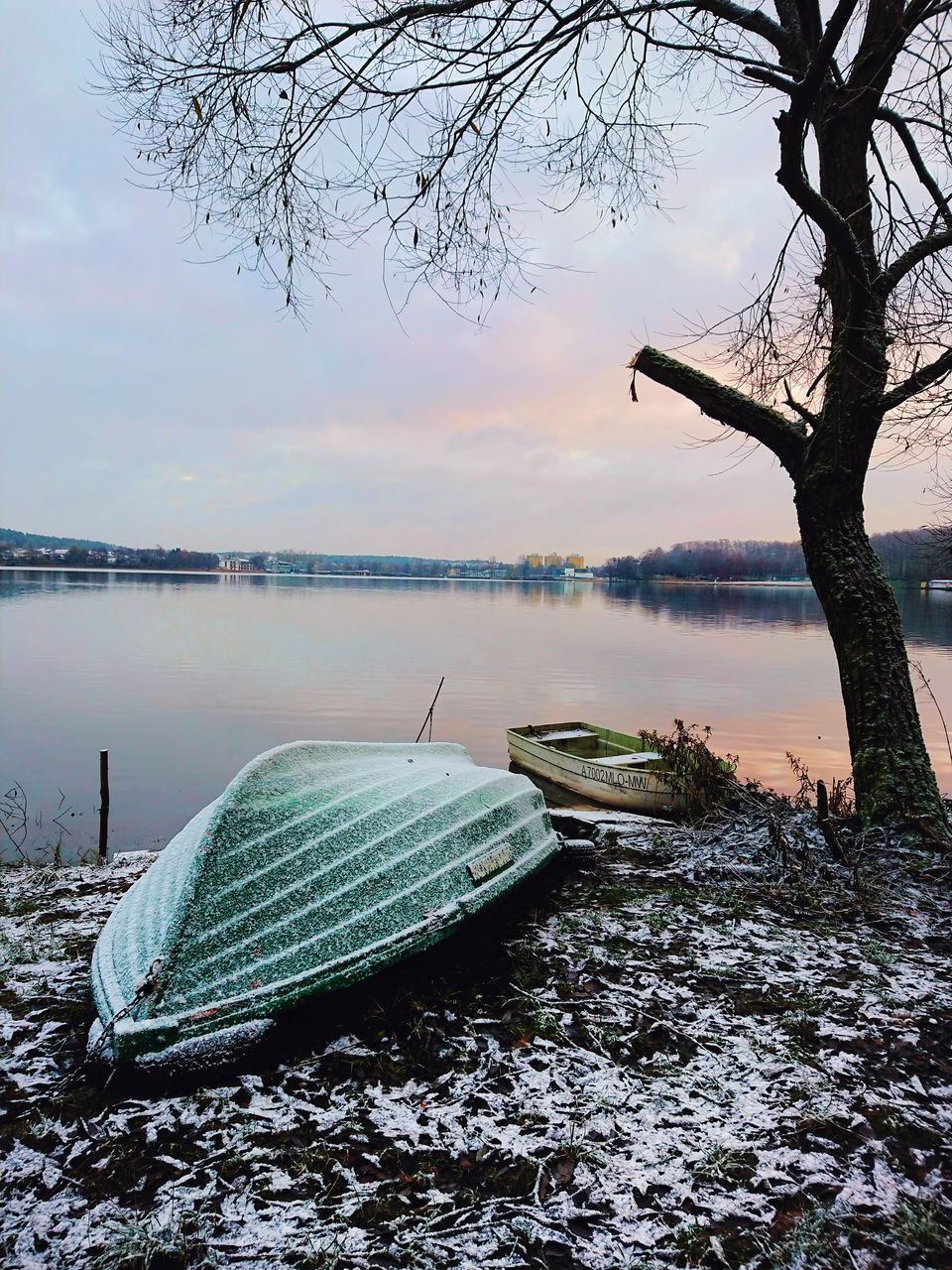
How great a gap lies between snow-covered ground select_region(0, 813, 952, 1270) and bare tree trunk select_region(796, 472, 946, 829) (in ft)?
5.66

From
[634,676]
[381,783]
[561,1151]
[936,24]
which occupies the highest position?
[936,24]

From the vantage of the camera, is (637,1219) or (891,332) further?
(891,332)

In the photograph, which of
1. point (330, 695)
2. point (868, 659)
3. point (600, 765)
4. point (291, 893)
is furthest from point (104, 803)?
point (330, 695)

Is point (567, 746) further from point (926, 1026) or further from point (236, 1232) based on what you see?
point (236, 1232)

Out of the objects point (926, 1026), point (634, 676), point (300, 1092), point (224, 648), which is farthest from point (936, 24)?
point (224, 648)

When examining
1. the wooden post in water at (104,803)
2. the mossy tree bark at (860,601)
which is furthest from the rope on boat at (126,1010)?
the mossy tree bark at (860,601)

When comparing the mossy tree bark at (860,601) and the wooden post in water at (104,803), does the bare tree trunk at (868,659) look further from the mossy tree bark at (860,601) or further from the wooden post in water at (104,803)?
the wooden post in water at (104,803)

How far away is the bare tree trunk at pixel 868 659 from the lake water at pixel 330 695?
8.91 m

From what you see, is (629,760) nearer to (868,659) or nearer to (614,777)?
(614,777)

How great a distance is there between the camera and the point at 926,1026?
303 cm

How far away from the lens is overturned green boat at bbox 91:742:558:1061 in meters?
2.66

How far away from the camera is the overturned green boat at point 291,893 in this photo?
8.72 feet

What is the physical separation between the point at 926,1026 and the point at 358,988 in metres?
2.40

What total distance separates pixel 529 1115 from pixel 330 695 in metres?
20.2
